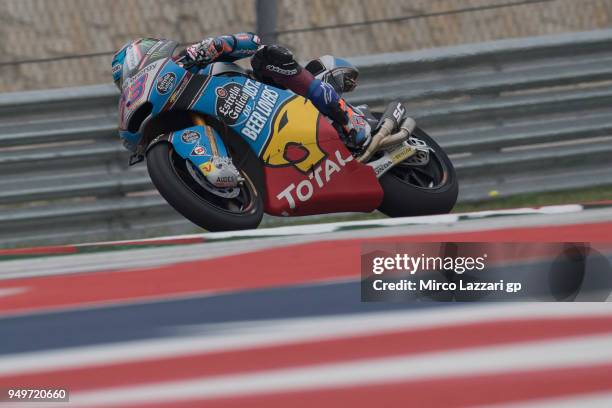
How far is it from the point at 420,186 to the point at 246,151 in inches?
40.9

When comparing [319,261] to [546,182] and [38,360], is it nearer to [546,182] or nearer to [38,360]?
[38,360]

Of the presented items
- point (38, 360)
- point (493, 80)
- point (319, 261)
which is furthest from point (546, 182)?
point (38, 360)

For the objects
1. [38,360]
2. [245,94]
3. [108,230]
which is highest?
[245,94]

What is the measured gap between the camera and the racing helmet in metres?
5.90

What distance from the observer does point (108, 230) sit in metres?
6.76

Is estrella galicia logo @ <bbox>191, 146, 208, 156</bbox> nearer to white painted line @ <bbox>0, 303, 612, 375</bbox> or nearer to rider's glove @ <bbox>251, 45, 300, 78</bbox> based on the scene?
rider's glove @ <bbox>251, 45, 300, 78</bbox>

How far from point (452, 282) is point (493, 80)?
13.4 feet

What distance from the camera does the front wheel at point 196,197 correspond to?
4.84 metres

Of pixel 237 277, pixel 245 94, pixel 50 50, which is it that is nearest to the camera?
pixel 237 277

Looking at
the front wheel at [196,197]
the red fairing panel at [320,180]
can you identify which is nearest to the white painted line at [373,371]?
the front wheel at [196,197]

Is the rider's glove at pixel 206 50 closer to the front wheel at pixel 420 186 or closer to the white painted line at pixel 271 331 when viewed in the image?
the front wheel at pixel 420 186

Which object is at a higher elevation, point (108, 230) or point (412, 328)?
point (412, 328)

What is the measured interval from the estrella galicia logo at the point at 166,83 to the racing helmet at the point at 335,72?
0.97 meters

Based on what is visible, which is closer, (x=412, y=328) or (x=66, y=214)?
(x=412, y=328)
